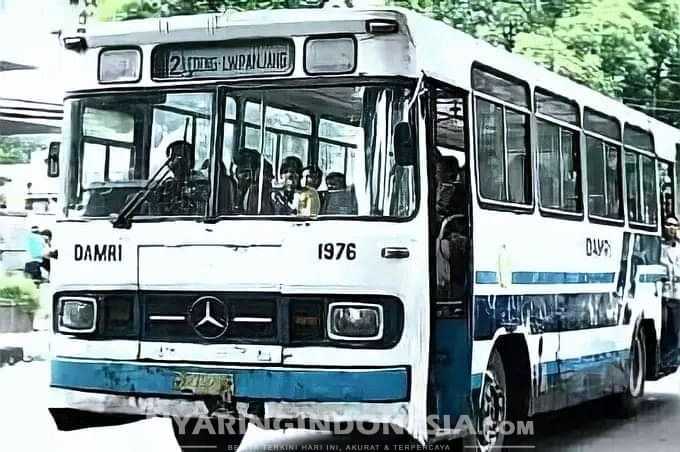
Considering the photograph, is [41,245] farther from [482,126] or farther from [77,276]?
[482,126]

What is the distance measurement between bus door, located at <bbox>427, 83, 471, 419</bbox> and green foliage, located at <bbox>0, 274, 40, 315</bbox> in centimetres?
225

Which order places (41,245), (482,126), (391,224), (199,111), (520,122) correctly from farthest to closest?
(41,245) < (520,122) < (482,126) < (199,111) < (391,224)

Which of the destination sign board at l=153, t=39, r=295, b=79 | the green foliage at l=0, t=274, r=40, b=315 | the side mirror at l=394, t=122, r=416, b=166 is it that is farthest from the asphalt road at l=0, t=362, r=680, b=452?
the destination sign board at l=153, t=39, r=295, b=79

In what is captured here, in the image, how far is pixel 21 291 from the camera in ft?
19.3

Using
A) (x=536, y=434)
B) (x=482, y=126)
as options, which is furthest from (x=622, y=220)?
(x=482, y=126)

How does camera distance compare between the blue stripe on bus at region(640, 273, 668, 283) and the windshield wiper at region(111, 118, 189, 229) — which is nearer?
the windshield wiper at region(111, 118, 189, 229)

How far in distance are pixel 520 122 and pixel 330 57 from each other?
109 cm

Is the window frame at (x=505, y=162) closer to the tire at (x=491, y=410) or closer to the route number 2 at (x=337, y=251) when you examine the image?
the tire at (x=491, y=410)

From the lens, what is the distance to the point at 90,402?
13.9 ft

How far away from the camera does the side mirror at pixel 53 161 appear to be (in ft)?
14.6

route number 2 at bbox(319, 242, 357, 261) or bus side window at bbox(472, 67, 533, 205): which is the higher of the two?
bus side window at bbox(472, 67, 533, 205)

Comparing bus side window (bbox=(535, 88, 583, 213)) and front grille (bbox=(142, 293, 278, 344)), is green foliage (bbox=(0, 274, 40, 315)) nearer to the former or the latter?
front grille (bbox=(142, 293, 278, 344))

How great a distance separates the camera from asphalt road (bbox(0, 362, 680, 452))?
5199 mm

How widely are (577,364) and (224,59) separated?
7.09 feet
